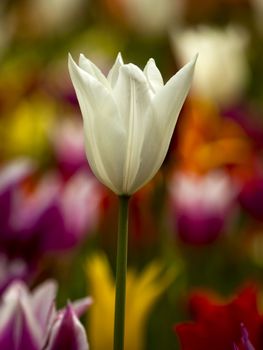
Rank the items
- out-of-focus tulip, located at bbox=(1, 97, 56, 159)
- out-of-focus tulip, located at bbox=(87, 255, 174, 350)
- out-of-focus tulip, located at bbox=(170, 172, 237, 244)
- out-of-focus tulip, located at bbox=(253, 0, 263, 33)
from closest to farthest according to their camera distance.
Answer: out-of-focus tulip, located at bbox=(87, 255, 174, 350) < out-of-focus tulip, located at bbox=(170, 172, 237, 244) < out-of-focus tulip, located at bbox=(1, 97, 56, 159) < out-of-focus tulip, located at bbox=(253, 0, 263, 33)

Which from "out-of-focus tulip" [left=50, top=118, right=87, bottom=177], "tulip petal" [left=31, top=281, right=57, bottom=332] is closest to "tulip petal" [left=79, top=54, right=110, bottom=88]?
"tulip petal" [left=31, top=281, right=57, bottom=332]

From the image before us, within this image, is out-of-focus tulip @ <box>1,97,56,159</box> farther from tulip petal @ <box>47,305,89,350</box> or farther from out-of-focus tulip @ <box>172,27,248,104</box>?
tulip petal @ <box>47,305,89,350</box>

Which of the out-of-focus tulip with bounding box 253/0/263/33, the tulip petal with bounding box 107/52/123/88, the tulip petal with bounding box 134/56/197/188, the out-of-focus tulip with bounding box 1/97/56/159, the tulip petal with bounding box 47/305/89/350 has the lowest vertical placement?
the out-of-focus tulip with bounding box 253/0/263/33

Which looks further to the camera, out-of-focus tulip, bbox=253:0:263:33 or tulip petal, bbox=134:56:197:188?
out-of-focus tulip, bbox=253:0:263:33

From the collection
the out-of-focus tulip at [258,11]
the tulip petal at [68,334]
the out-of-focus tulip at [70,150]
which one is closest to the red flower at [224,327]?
the tulip petal at [68,334]

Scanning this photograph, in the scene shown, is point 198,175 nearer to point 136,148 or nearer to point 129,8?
point 136,148

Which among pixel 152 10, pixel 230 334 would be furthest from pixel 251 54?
pixel 230 334

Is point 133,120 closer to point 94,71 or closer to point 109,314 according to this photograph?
point 94,71
